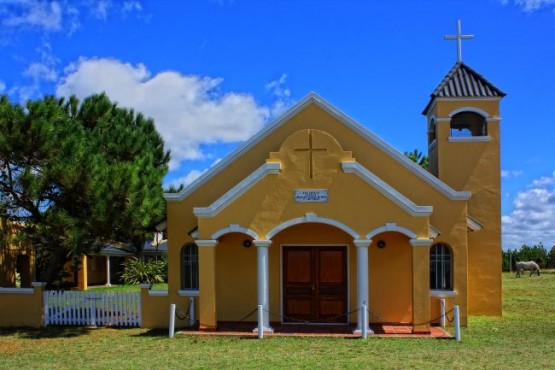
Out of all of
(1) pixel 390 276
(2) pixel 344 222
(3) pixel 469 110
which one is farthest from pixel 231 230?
(3) pixel 469 110

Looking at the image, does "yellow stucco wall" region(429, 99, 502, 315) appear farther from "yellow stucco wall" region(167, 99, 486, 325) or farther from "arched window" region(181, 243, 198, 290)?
"arched window" region(181, 243, 198, 290)

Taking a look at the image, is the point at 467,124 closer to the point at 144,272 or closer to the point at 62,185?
the point at 62,185

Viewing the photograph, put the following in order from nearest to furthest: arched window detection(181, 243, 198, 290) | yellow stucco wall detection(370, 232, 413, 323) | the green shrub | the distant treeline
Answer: yellow stucco wall detection(370, 232, 413, 323) → arched window detection(181, 243, 198, 290) → the green shrub → the distant treeline

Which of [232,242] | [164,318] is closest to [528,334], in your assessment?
[232,242]

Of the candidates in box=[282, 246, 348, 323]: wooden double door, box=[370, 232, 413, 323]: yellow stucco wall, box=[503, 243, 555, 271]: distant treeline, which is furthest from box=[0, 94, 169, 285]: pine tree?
box=[503, 243, 555, 271]: distant treeline

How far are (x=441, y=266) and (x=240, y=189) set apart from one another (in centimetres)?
651

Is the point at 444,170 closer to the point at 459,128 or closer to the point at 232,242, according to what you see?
the point at 459,128

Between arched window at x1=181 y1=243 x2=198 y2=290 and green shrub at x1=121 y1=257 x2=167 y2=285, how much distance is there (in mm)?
14879

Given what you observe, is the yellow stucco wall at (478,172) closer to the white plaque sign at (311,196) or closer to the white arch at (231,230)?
the white plaque sign at (311,196)

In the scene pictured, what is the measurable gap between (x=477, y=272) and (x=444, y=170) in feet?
11.2

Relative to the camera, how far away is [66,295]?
56.5 ft

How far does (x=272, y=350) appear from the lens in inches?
514

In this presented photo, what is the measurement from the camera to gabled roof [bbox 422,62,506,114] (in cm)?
1894

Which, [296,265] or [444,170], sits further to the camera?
[444,170]
